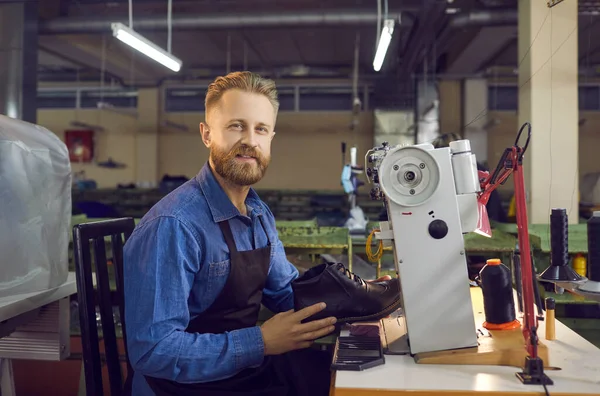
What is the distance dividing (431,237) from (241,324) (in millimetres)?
599

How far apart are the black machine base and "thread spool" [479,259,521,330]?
277 mm

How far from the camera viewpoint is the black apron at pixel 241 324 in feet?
4.52

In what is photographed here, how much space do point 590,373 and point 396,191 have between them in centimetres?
60

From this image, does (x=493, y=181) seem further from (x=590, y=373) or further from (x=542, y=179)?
(x=542, y=179)

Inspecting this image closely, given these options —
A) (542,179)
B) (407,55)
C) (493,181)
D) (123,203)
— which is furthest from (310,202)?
(493,181)

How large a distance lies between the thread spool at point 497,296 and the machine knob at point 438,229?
0.21 meters

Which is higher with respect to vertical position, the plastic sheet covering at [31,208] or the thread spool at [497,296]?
the plastic sheet covering at [31,208]

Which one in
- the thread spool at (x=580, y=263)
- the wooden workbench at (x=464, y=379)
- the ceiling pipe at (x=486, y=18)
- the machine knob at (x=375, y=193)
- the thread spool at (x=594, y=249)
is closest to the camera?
the wooden workbench at (x=464, y=379)

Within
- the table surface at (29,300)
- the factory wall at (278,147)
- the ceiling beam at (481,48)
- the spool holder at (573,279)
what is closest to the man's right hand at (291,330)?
the spool holder at (573,279)

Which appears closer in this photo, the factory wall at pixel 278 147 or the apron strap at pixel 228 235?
the apron strap at pixel 228 235

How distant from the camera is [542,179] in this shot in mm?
3393

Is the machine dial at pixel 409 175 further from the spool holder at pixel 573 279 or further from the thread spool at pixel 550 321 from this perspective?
the thread spool at pixel 550 321

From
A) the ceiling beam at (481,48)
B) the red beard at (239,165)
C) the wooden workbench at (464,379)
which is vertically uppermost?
the ceiling beam at (481,48)

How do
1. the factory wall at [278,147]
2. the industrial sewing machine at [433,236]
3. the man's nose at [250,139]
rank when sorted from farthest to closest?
the factory wall at [278,147], the man's nose at [250,139], the industrial sewing machine at [433,236]
